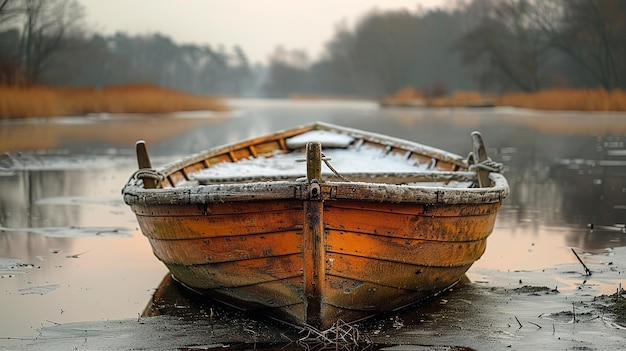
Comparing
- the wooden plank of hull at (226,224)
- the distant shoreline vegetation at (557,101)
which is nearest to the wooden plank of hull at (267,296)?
the wooden plank of hull at (226,224)

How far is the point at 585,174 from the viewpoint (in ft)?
44.6

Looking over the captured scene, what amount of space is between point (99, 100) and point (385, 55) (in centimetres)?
7033

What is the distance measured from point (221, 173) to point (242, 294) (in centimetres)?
301

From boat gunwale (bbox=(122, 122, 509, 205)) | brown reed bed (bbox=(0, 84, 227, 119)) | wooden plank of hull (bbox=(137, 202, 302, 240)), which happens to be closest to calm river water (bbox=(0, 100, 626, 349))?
wooden plank of hull (bbox=(137, 202, 302, 240))

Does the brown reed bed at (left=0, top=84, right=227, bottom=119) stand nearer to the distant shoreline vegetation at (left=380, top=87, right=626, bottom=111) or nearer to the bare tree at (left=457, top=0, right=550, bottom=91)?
the distant shoreline vegetation at (left=380, top=87, right=626, bottom=111)

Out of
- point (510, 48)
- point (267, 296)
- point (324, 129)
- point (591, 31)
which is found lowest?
point (267, 296)

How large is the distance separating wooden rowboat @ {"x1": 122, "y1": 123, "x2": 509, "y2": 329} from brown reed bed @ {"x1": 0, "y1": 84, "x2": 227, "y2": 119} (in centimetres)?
2410

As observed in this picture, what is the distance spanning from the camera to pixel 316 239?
15.8 feet

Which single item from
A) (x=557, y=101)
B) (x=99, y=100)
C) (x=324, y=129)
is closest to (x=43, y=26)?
(x=99, y=100)

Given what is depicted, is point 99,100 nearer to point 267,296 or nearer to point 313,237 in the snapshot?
point 267,296

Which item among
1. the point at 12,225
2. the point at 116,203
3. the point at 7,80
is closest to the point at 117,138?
the point at 7,80

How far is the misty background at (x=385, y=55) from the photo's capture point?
168 ft

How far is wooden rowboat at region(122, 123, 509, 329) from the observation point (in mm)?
4816

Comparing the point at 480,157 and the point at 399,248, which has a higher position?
the point at 480,157
